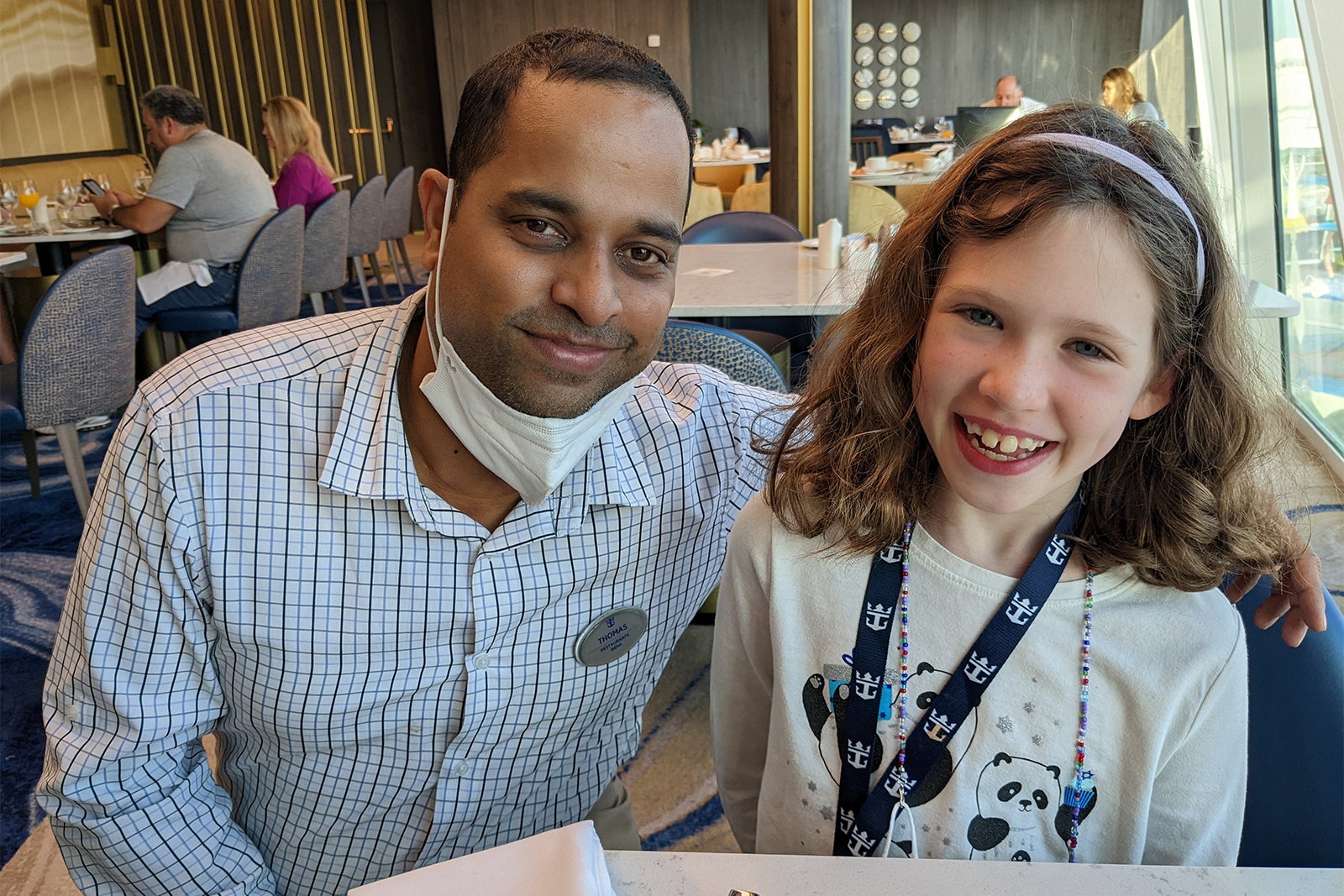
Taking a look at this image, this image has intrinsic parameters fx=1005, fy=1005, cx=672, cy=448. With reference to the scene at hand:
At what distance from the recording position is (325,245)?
4.98 m

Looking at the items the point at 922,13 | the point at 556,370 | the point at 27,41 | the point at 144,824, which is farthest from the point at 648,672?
the point at 922,13

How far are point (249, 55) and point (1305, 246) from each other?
9.27 meters

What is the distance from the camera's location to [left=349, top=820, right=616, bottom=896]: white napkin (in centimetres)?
73

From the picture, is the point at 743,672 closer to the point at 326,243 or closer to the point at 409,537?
the point at 409,537

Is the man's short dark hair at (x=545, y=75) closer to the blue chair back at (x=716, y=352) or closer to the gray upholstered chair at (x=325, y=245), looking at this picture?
the blue chair back at (x=716, y=352)

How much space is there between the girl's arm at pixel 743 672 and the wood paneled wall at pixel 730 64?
35.4ft

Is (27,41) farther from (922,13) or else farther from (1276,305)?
(1276,305)

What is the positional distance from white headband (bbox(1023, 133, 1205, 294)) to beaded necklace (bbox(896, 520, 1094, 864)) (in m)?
0.31

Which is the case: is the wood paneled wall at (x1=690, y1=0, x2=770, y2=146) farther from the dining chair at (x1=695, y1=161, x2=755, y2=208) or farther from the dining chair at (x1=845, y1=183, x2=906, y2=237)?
the dining chair at (x1=845, y1=183, x2=906, y2=237)

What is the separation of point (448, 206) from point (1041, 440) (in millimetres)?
684

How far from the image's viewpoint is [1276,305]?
2.32 meters

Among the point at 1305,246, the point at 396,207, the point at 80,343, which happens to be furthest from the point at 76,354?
the point at 1305,246

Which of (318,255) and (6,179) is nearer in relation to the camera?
(318,255)

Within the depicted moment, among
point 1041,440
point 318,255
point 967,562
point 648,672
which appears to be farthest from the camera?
point 318,255
